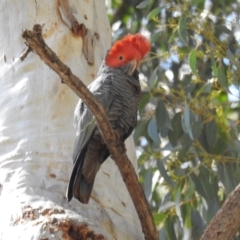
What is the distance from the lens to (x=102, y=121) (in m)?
2.07

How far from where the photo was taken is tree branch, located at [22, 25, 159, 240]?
1.84 m

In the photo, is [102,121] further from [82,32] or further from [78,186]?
[82,32]

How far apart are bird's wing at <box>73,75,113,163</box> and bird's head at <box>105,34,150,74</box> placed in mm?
176

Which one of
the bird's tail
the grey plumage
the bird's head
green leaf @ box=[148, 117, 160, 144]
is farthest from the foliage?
the bird's tail

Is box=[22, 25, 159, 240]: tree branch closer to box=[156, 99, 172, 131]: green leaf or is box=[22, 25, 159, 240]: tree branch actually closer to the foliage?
the foliage

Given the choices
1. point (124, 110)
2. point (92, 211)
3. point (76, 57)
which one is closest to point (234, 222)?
point (92, 211)

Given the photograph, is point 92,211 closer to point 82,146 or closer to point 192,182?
point 82,146

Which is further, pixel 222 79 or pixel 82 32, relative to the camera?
pixel 222 79

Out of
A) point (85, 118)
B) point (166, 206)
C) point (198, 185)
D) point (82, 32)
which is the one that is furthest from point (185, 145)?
point (85, 118)

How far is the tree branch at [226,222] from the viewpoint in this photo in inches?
84.4

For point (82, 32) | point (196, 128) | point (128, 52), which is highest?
point (82, 32)

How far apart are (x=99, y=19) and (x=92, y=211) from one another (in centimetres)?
105

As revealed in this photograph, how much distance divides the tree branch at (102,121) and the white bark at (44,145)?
6.2 inches

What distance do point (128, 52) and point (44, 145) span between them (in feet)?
1.98
